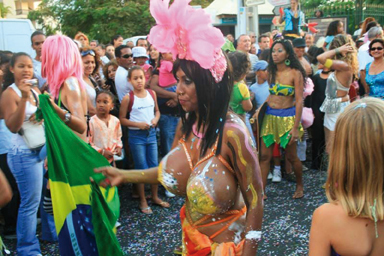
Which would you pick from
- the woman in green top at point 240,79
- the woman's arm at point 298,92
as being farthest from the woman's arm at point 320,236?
the woman's arm at point 298,92

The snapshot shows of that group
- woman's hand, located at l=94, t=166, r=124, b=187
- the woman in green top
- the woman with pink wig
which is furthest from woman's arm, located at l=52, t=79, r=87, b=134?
the woman in green top

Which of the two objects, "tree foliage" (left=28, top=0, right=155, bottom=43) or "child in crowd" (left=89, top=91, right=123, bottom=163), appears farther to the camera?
"tree foliage" (left=28, top=0, right=155, bottom=43)

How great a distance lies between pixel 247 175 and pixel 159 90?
3.72m

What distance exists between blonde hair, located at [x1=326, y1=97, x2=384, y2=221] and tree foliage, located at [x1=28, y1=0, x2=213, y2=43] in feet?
64.2

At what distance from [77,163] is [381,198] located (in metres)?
1.89

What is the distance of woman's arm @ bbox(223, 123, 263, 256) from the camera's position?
6.25ft

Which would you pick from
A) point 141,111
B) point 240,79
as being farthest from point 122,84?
point 240,79

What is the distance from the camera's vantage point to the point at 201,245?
201 centimetres

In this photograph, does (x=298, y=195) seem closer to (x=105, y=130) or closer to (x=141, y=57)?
(x=105, y=130)

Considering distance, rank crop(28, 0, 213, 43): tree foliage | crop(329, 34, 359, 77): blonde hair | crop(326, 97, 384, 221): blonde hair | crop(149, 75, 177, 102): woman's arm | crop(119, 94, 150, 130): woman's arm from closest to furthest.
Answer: crop(326, 97, 384, 221): blonde hair < crop(119, 94, 150, 130): woman's arm < crop(149, 75, 177, 102): woman's arm < crop(329, 34, 359, 77): blonde hair < crop(28, 0, 213, 43): tree foliage

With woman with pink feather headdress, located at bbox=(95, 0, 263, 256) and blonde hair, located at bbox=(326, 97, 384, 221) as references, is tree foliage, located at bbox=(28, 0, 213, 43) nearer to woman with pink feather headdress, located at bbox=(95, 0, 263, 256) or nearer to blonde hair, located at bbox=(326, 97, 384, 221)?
woman with pink feather headdress, located at bbox=(95, 0, 263, 256)

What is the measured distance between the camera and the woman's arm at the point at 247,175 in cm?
191

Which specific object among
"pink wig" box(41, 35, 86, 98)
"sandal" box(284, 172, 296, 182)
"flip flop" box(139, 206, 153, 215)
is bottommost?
"sandal" box(284, 172, 296, 182)

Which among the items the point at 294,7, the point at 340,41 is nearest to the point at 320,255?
the point at 340,41
